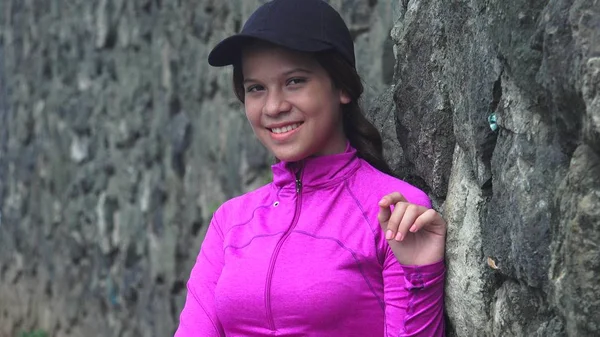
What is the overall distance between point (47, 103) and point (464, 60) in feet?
17.6

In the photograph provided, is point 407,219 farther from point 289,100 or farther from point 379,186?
point 289,100

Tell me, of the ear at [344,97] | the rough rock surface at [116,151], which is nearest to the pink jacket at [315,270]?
the ear at [344,97]

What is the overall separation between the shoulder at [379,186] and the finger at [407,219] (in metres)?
0.14

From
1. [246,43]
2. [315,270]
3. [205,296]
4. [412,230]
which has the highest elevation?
[246,43]

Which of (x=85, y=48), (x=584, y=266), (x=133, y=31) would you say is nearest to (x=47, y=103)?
(x=85, y=48)

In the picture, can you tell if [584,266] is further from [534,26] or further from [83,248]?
[83,248]

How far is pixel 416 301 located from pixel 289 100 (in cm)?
53

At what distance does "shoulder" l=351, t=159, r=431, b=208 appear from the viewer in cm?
184

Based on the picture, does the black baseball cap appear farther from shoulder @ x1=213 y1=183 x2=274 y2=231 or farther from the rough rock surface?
the rough rock surface

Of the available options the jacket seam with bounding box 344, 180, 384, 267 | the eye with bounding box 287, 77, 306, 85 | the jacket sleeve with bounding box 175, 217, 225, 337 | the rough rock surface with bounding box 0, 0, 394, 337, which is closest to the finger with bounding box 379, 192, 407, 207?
the jacket seam with bounding box 344, 180, 384, 267

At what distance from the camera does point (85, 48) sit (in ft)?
19.6

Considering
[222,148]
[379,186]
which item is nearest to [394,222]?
[379,186]

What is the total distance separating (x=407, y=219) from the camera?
1.65m

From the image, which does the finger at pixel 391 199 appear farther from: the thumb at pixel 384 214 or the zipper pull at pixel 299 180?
the zipper pull at pixel 299 180
